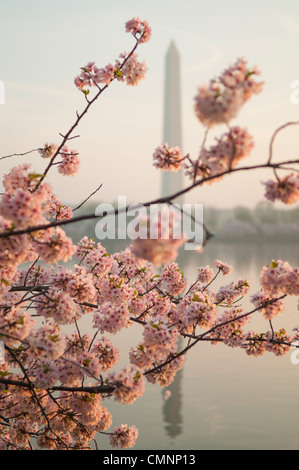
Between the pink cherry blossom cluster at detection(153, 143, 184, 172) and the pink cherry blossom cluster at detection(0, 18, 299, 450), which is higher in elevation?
the pink cherry blossom cluster at detection(153, 143, 184, 172)

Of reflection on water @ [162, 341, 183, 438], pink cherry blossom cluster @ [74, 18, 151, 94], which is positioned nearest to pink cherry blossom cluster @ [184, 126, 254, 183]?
pink cherry blossom cluster @ [74, 18, 151, 94]

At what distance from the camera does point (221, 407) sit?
1853 centimetres

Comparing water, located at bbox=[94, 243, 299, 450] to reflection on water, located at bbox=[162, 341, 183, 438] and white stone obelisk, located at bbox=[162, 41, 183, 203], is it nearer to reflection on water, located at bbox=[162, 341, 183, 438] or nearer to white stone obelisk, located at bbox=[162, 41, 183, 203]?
reflection on water, located at bbox=[162, 341, 183, 438]

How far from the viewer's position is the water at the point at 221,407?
16.3 meters

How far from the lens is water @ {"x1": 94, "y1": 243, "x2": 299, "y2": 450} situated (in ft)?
53.4

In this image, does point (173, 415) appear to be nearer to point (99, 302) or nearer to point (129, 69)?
point (99, 302)

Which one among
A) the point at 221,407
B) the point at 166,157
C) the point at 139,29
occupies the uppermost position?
the point at 139,29

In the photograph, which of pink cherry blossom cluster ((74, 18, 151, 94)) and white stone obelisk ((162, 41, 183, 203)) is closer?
pink cherry blossom cluster ((74, 18, 151, 94))

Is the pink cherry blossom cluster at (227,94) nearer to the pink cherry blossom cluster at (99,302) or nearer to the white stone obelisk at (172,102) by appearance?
the pink cherry blossom cluster at (99,302)

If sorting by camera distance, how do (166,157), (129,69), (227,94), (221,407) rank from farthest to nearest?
1. (221,407)
2. (129,69)
3. (166,157)
4. (227,94)

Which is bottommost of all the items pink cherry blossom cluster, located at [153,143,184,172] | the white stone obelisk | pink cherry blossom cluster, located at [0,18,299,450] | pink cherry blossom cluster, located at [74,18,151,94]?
pink cherry blossom cluster, located at [0,18,299,450]

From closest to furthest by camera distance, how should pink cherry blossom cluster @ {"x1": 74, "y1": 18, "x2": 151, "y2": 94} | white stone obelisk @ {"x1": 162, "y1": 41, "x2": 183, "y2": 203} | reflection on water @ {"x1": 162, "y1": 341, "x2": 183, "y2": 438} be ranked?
pink cherry blossom cluster @ {"x1": 74, "y1": 18, "x2": 151, "y2": 94}, reflection on water @ {"x1": 162, "y1": 341, "x2": 183, "y2": 438}, white stone obelisk @ {"x1": 162, "y1": 41, "x2": 183, "y2": 203}

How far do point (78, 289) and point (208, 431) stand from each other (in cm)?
1384

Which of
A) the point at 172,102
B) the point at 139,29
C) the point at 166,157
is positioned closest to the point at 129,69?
the point at 139,29
